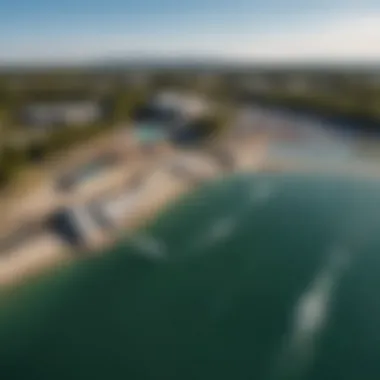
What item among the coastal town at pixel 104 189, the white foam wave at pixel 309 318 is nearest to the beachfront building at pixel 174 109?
the coastal town at pixel 104 189

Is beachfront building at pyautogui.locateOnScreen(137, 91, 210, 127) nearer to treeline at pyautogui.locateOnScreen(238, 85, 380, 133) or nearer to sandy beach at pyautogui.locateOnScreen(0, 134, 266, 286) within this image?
treeline at pyautogui.locateOnScreen(238, 85, 380, 133)

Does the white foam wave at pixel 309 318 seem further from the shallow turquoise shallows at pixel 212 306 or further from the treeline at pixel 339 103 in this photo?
the treeline at pixel 339 103

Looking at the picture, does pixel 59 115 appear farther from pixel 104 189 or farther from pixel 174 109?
pixel 104 189

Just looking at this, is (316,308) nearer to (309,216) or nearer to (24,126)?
(309,216)

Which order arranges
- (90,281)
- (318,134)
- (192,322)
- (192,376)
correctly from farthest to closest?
1. (318,134)
2. (90,281)
3. (192,322)
4. (192,376)

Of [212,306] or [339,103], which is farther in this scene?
[339,103]

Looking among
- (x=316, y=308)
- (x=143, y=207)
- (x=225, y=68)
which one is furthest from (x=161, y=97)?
(x=316, y=308)

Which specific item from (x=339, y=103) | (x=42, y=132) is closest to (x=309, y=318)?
(x=42, y=132)

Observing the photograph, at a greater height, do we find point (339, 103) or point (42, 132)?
point (339, 103)
